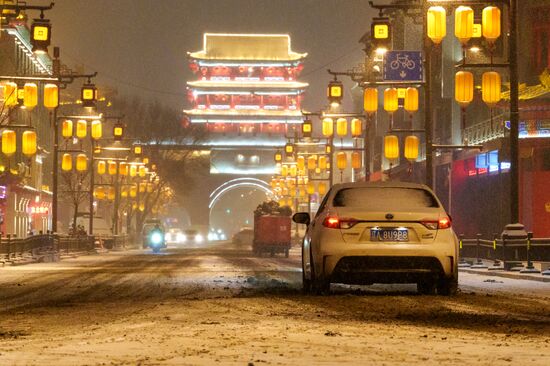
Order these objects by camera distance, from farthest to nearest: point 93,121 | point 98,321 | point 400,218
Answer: point 93,121, point 400,218, point 98,321

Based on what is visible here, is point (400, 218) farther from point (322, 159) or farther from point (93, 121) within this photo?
point (322, 159)

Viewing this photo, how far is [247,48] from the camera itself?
14188 centimetres

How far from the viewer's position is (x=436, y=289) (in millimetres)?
15547

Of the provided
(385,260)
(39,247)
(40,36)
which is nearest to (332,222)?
(385,260)

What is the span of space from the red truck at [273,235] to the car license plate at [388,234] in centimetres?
4239

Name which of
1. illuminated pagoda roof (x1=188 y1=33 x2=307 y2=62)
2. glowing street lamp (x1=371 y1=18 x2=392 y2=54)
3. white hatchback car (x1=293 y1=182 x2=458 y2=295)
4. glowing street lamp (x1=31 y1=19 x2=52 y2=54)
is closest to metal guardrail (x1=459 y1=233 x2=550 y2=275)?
glowing street lamp (x1=371 y1=18 x2=392 y2=54)

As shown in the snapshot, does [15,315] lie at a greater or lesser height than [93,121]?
lesser

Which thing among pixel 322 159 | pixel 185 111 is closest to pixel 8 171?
pixel 322 159

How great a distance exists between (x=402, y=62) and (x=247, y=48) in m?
107

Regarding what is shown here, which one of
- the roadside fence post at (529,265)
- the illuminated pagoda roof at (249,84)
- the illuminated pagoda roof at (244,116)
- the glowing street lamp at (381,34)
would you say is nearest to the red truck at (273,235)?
the glowing street lamp at (381,34)

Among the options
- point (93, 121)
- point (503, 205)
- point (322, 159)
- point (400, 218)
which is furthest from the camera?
point (322, 159)

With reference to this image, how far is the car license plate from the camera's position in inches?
559

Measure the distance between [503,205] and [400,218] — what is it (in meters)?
36.7

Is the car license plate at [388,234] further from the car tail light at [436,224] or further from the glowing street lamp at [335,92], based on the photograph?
the glowing street lamp at [335,92]
